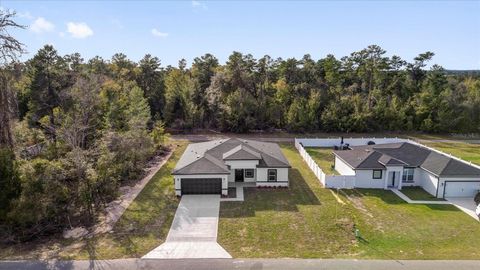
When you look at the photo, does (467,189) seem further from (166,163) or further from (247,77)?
(247,77)


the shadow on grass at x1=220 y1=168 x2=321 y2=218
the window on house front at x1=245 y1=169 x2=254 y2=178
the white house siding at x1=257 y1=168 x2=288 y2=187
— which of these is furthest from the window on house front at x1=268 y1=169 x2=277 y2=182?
the window on house front at x1=245 y1=169 x2=254 y2=178

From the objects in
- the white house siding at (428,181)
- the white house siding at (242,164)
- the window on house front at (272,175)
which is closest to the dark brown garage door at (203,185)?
the white house siding at (242,164)

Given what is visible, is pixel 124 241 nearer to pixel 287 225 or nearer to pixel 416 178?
pixel 287 225

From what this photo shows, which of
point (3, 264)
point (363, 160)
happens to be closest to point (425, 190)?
point (363, 160)

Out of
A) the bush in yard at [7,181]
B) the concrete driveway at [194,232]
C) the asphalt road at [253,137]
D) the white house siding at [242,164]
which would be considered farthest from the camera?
the asphalt road at [253,137]

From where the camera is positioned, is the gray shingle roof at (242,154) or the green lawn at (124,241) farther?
the gray shingle roof at (242,154)

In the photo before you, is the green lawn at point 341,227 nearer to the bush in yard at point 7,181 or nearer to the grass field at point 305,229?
the grass field at point 305,229

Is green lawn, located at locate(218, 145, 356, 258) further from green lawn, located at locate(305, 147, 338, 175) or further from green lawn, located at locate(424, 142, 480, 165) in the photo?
green lawn, located at locate(424, 142, 480, 165)

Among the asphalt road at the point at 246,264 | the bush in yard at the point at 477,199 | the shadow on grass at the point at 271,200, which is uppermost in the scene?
the bush in yard at the point at 477,199
